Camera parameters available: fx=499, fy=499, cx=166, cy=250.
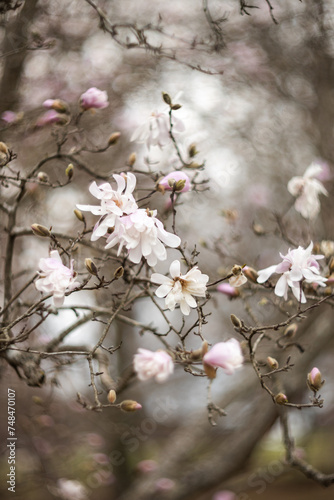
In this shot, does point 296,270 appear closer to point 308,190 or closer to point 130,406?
point 130,406

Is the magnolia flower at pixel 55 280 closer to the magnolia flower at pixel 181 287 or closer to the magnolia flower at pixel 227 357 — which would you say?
the magnolia flower at pixel 181 287

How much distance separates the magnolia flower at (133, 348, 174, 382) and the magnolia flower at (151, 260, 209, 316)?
0.10 metres

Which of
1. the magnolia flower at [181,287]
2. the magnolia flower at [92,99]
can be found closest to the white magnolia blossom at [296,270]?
the magnolia flower at [181,287]

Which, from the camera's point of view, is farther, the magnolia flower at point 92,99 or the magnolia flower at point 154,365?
the magnolia flower at point 92,99

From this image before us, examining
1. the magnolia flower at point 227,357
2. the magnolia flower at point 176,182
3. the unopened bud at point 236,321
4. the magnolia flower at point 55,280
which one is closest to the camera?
the magnolia flower at point 227,357

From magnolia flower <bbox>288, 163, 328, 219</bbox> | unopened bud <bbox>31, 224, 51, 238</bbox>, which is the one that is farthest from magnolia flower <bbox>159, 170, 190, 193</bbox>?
magnolia flower <bbox>288, 163, 328, 219</bbox>

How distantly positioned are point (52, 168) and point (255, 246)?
1806mm

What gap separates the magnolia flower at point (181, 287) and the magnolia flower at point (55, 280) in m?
0.17

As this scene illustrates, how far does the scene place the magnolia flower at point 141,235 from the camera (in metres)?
0.94

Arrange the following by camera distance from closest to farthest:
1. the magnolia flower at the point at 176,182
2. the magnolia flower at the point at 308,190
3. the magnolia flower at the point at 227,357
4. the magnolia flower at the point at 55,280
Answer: the magnolia flower at the point at 227,357, the magnolia flower at the point at 55,280, the magnolia flower at the point at 176,182, the magnolia flower at the point at 308,190

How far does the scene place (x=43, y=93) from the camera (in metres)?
2.61

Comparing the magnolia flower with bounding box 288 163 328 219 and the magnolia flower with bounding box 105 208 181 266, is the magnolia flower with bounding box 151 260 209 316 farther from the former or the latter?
the magnolia flower with bounding box 288 163 328 219

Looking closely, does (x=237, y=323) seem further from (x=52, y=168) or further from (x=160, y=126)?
(x=52, y=168)

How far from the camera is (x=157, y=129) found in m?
1.41
